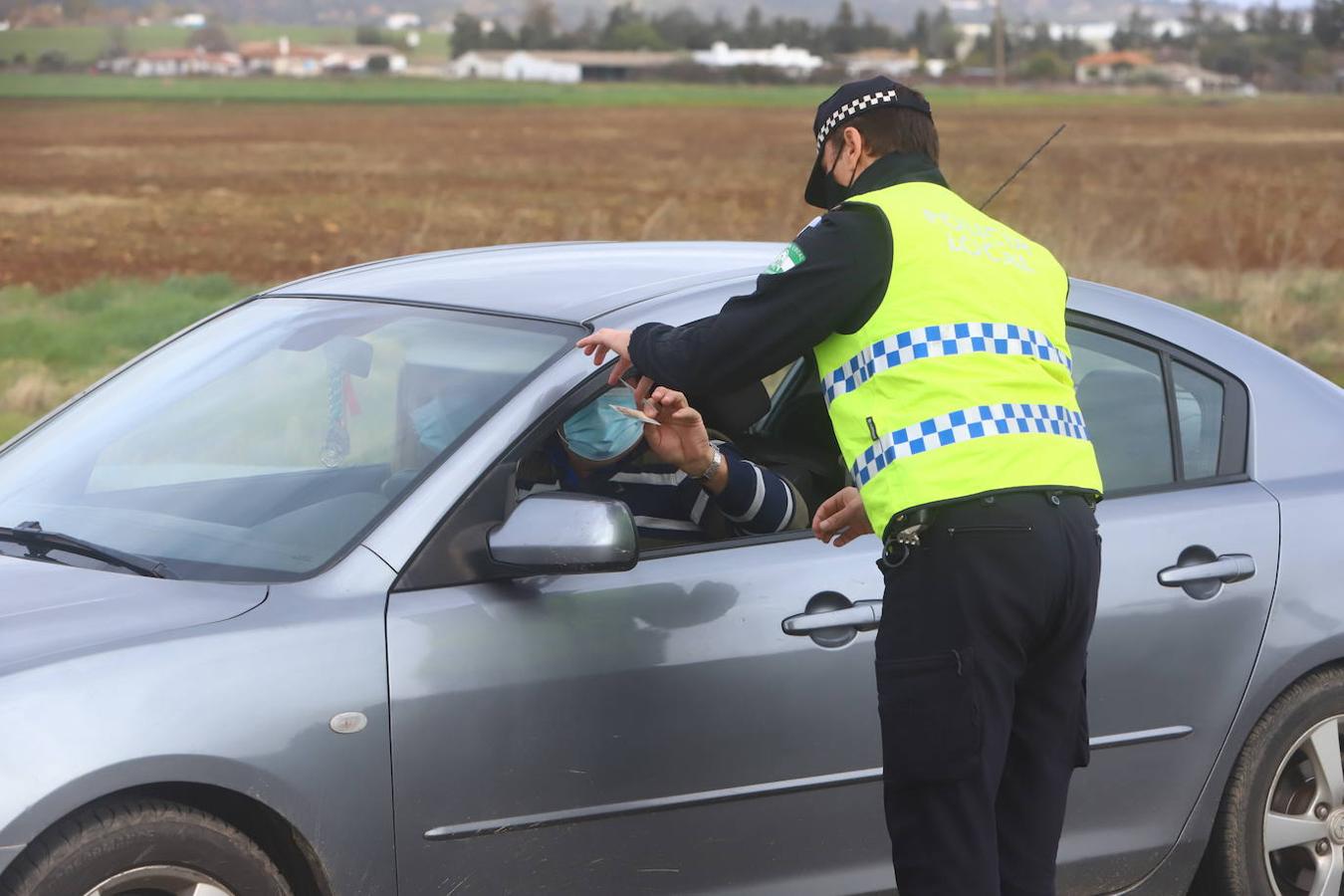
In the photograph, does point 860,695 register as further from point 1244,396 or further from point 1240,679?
point 1244,396

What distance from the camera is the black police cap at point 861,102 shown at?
3.19m

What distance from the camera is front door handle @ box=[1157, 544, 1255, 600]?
377 centimetres

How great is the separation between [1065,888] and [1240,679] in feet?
1.81

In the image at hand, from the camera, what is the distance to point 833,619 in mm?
3455

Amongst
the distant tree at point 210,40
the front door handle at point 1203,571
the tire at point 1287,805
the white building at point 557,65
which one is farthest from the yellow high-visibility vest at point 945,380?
the white building at point 557,65

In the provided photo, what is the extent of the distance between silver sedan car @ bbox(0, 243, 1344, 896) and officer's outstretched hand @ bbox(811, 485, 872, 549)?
20 centimetres

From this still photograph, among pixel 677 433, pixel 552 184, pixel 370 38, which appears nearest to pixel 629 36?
pixel 370 38

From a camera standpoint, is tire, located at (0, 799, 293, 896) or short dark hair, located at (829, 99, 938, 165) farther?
short dark hair, located at (829, 99, 938, 165)

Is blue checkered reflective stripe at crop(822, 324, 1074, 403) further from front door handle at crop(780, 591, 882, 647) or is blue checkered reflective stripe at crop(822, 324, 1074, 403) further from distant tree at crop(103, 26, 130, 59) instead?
distant tree at crop(103, 26, 130, 59)

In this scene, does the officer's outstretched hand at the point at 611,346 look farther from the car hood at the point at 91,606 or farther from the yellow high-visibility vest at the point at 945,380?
the car hood at the point at 91,606

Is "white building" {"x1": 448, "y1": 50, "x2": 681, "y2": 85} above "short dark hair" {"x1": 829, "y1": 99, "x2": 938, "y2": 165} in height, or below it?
below

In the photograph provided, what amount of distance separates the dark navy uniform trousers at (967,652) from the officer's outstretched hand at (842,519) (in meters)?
0.23

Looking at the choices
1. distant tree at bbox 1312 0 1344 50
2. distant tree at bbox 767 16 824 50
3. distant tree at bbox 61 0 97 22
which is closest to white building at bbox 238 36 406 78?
distant tree at bbox 767 16 824 50

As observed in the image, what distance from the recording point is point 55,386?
429 inches
